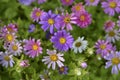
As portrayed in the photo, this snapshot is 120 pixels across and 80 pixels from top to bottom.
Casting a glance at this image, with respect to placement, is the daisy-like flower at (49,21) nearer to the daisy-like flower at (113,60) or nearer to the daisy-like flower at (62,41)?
the daisy-like flower at (62,41)

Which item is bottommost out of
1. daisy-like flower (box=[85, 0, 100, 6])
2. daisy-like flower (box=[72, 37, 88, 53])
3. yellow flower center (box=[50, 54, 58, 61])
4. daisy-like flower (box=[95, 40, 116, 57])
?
daisy-like flower (box=[95, 40, 116, 57])

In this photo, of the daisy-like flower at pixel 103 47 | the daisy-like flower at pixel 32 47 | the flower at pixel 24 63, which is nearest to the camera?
the flower at pixel 24 63

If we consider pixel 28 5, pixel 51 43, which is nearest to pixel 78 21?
pixel 51 43

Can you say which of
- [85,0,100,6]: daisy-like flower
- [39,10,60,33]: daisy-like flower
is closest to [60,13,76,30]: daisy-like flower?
[39,10,60,33]: daisy-like flower

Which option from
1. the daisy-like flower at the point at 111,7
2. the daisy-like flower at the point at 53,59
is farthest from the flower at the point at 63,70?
the daisy-like flower at the point at 111,7

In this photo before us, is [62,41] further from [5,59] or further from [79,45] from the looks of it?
[5,59]

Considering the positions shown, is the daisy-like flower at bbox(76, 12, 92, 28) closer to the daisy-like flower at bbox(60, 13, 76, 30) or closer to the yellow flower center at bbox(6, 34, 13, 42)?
the daisy-like flower at bbox(60, 13, 76, 30)

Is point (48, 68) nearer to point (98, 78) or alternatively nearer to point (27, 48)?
point (27, 48)
